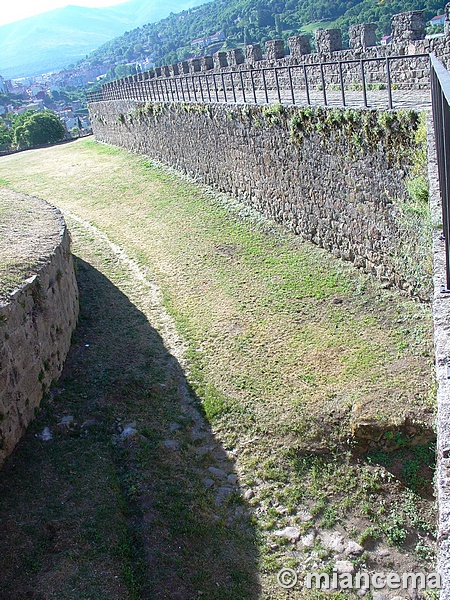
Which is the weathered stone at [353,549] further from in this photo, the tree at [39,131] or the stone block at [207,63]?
the tree at [39,131]

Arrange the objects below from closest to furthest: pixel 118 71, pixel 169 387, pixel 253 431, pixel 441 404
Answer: pixel 441 404 → pixel 253 431 → pixel 169 387 → pixel 118 71

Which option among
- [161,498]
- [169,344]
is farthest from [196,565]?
[169,344]

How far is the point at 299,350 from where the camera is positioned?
31.6 ft

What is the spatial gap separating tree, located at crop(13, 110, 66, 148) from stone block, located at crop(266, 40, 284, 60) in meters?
24.2

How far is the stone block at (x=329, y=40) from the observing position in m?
14.0

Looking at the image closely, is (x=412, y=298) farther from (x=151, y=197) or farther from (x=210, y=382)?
(x=151, y=197)

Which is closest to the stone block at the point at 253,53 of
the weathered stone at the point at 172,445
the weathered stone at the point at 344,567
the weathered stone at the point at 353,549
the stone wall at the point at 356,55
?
the stone wall at the point at 356,55

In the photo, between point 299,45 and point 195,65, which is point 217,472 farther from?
point 195,65

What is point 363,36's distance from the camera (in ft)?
42.5

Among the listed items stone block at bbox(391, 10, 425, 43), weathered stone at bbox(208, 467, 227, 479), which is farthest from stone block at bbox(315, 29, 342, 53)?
weathered stone at bbox(208, 467, 227, 479)

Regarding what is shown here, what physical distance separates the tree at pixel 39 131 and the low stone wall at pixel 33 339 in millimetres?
29724

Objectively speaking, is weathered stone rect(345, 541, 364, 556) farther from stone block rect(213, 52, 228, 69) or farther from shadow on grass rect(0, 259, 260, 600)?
stone block rect(213, 52, 228, 69)

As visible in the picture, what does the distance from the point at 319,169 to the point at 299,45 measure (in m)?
4.74

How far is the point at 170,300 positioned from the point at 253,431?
14.6 feet
